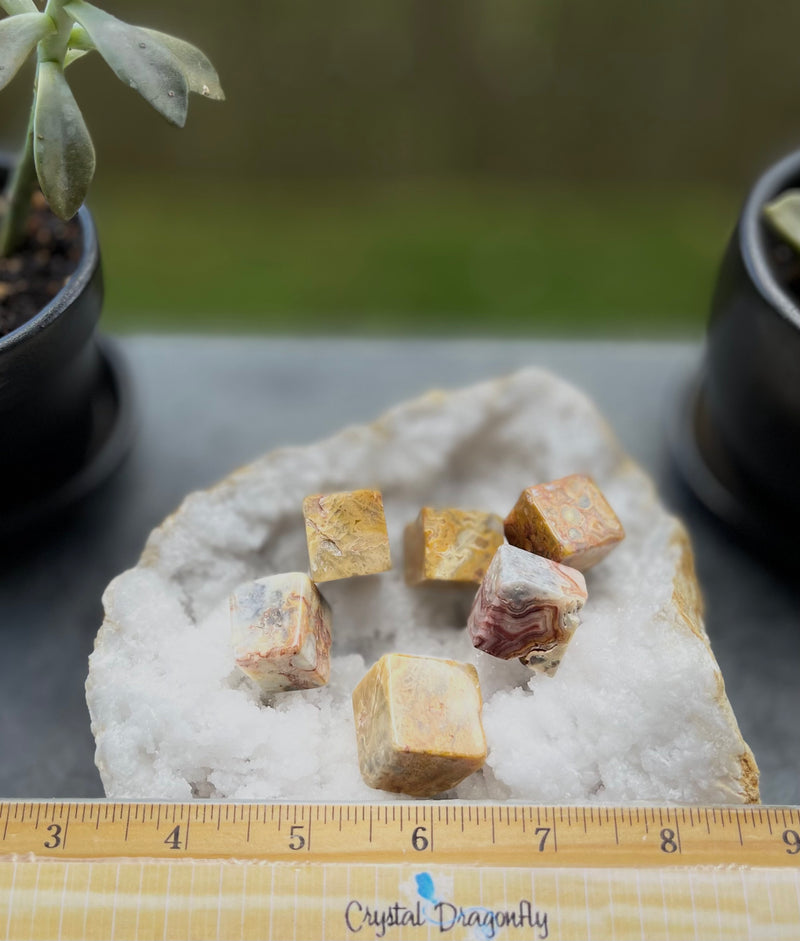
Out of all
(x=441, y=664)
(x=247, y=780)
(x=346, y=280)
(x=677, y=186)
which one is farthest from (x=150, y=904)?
(x=677, y=186)

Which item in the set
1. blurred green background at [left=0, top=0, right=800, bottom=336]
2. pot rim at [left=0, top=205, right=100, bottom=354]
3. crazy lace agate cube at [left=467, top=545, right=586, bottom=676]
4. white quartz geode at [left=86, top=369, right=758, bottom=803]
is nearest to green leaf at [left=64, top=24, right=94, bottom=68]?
pot rim at [left=0, top=205, right=100, bottom=354]

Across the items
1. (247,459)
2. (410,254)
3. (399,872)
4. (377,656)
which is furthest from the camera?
(410,254)

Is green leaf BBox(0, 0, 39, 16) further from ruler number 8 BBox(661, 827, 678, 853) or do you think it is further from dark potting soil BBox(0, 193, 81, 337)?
ruler number 8 BBox(661, 827, 678, 853)

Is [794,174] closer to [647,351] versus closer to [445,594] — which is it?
[647,351]

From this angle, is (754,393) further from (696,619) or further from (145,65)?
(145,65)

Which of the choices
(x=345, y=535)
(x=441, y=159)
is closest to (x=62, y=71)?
(x=345, y=535)
